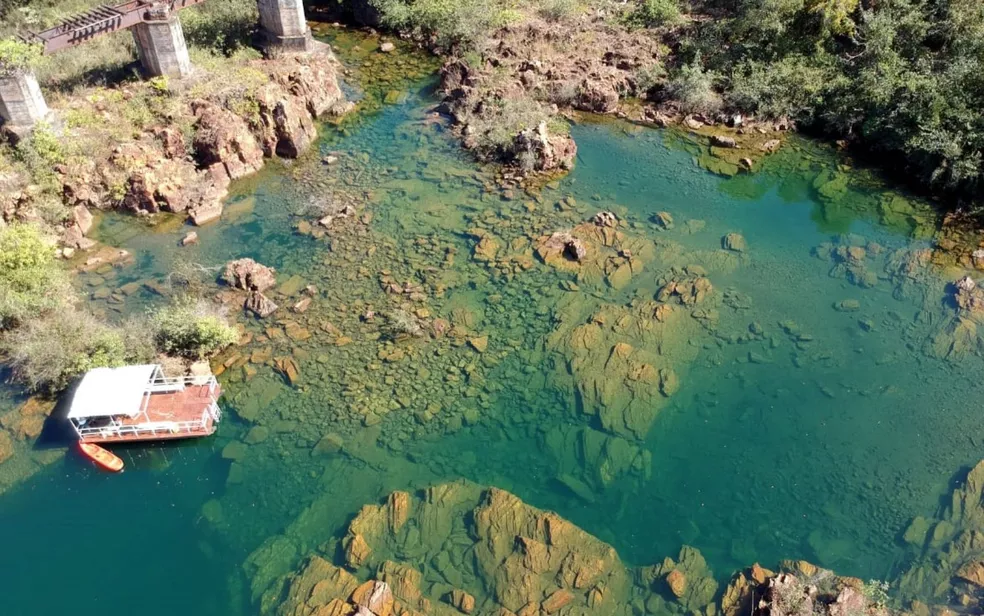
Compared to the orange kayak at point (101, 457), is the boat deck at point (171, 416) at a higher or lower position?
higher

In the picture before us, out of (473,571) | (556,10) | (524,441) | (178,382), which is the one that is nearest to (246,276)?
(178,382)


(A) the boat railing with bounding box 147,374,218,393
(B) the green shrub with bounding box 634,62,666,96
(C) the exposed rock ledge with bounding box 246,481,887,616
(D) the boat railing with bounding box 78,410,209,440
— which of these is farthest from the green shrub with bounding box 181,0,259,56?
(C) the exposed rock ledge with bounding box 246,481,887,616

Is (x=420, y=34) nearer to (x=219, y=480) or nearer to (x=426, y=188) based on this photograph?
(x=426, y=188)

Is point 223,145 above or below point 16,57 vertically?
below

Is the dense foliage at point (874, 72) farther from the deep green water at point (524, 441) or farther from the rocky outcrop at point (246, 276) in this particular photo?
the rocky outcrop at point (246, 276)

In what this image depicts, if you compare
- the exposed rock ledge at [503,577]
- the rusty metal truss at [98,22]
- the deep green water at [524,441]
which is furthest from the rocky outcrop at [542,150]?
the rusty metal truss at [98,22]

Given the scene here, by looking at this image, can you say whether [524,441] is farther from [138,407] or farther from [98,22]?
[98,22]
